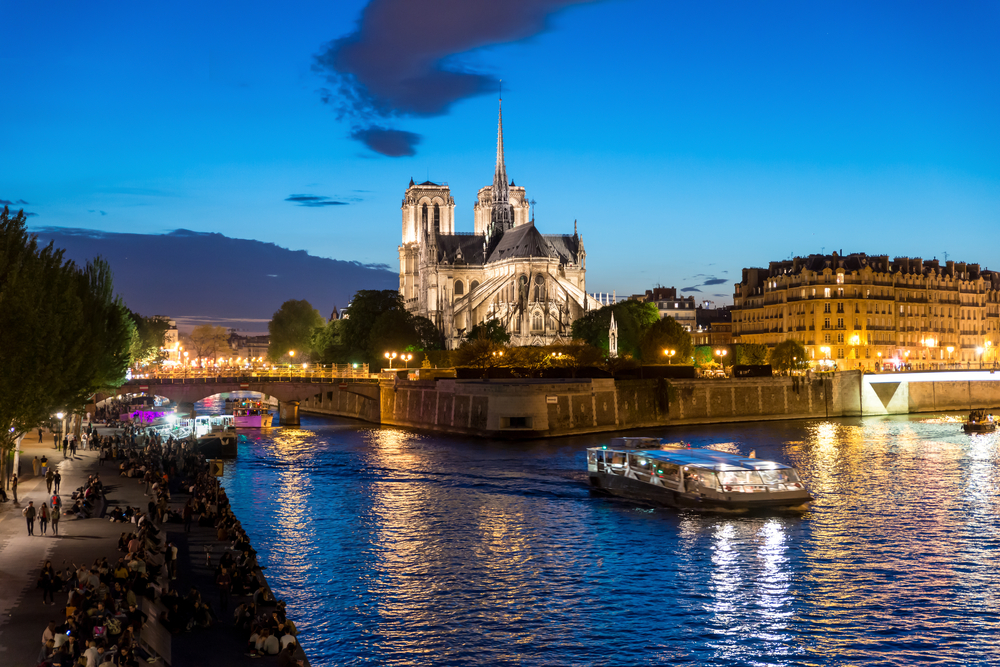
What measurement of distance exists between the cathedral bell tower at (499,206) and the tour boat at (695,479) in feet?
390

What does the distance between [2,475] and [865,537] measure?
1186 inches

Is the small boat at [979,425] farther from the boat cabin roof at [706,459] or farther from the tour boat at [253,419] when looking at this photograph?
the tour boat at [253,419]

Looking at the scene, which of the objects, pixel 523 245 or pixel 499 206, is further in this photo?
pixel 499 206

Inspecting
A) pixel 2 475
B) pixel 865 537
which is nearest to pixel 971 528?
pixel 865 537

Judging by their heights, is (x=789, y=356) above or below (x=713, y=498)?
above

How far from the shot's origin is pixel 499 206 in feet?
550

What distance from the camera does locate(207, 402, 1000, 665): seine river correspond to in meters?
23.3

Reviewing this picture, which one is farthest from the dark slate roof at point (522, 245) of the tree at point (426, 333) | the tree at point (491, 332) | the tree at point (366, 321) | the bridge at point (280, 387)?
the bridge at point (280, 387)

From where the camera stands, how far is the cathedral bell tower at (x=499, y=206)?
Answer: 163250mm

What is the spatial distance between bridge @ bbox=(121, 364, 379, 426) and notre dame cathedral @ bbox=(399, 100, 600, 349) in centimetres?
4504

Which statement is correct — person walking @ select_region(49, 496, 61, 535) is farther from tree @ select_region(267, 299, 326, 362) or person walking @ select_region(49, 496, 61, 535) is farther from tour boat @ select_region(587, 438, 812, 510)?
tree @ select_region(267, 299, 326, 362)

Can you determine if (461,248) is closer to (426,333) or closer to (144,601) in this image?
(426,333)

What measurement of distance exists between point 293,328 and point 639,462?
123748 millimetres

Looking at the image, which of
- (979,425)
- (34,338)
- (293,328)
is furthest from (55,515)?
(293,328)
